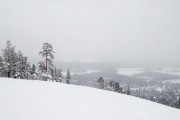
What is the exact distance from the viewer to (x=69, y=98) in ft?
41.0

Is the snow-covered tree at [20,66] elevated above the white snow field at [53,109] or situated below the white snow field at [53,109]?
above

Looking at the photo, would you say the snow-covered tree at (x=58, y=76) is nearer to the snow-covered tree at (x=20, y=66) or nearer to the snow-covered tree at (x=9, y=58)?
the snow-covered tree at (x=20, y=66)

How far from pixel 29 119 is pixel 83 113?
3019 mm

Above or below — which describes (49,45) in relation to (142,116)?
above

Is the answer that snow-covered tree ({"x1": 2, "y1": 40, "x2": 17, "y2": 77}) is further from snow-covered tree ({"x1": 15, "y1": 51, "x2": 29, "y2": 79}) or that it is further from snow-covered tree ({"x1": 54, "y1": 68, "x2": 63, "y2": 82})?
snow-covered tree ({"x1": 54, "y1": 68, "x2": 63, "y2": 82})

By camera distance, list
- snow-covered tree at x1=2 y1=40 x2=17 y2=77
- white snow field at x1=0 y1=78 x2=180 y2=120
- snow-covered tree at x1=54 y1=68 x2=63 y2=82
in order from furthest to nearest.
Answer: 1. snow-covered tree at x1=54 y1=68 x2=63 y2=82
2. snow-covered tree at x1=2 y1=40 x2=17 y2=77
3. white snow field at x1=0 y1=78 x2=180 y2=120

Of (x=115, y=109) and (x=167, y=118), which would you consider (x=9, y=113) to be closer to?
(x=115, y=109)

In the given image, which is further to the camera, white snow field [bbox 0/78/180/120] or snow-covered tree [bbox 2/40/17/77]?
snow-covered tree [bbox 2/40/17/77]

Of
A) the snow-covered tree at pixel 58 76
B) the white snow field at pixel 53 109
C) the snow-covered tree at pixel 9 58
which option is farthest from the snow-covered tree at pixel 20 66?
the white snow field at pixel 53 109

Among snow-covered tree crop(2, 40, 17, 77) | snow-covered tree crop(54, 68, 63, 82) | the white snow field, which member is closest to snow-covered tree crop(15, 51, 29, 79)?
snow-covered tree crop(2, 40, 17, 77)

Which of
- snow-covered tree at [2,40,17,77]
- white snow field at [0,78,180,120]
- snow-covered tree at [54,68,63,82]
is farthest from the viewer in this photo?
snow-covered tree at [54,68,63,82]

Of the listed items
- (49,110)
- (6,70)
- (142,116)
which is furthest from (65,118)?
(6,70)

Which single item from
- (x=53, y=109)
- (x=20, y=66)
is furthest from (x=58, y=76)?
(x=53, y=109)

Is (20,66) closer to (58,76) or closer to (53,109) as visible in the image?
(58,76)
